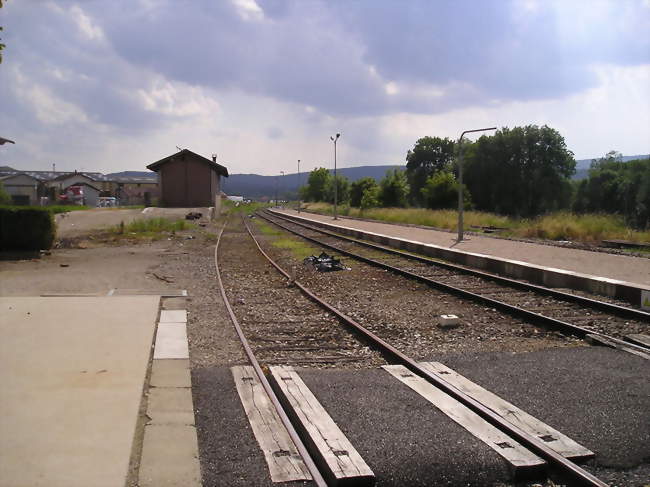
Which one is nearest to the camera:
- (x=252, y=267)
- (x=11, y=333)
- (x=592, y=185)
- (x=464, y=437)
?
(x=464, y=437)

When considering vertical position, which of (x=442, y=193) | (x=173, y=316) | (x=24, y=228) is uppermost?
(x=442, y=193)

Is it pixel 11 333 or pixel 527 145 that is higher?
pixel 527 145

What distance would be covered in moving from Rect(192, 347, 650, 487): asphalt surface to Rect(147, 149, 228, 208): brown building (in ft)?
182

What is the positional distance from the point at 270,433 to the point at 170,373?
1.95m

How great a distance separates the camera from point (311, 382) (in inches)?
219

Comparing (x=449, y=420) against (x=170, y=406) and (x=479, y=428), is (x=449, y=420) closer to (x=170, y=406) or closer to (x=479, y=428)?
(x=479, y=428)

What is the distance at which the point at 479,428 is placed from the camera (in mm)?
4332

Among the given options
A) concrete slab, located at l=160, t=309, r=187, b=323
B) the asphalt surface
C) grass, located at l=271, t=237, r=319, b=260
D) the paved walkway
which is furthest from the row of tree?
the asphalt surface

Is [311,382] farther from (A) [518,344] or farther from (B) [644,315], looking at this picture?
(B) [644,315]

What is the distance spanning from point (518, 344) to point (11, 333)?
619 centimetres

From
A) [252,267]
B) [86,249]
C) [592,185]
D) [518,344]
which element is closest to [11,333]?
[518,344]

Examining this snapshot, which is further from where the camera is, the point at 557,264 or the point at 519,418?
the point at 557,264

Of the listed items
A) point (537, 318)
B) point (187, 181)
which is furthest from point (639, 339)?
point (187, 181)

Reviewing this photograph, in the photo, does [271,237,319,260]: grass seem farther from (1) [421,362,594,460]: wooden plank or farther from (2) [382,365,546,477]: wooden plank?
(2) [382,365,546,477]: wooden plank
